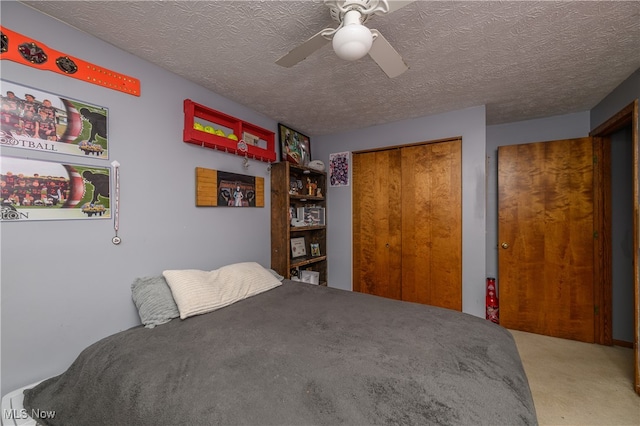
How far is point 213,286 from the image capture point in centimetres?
183

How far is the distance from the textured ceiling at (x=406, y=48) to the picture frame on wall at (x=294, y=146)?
0.53 m

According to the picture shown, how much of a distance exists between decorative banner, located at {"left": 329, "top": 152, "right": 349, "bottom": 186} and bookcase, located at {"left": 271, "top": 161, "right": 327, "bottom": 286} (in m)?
0.13

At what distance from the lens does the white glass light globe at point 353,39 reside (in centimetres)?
107

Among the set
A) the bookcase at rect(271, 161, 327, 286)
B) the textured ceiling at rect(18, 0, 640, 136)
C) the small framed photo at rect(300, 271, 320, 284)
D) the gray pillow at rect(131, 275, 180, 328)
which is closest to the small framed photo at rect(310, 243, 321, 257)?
the bookcase at rect(271, 161, 327, 286)

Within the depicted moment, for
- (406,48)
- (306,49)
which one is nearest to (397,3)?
(306,49)

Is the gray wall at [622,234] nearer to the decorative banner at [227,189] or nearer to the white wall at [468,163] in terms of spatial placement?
the white wall at [468,163]

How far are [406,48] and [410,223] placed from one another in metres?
1.86

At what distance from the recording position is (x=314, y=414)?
851 millimetres

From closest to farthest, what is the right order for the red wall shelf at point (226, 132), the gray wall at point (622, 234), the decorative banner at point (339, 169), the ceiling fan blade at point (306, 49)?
the ceiling fan blade at point (306, 49)
the red wall shelf at point (226, 132)
the gray wall at point (622, 234)
the decorative banner at point (339, 169)

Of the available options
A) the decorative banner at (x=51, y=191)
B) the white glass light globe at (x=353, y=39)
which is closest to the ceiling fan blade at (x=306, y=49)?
the white glass light globe at (x=353, y=39)

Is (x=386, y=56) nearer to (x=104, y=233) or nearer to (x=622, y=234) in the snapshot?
(x=104, y=233)

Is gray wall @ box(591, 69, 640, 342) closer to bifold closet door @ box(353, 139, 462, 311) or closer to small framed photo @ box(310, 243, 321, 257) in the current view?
bifold closet door @ box(353, 139, 462, 311)

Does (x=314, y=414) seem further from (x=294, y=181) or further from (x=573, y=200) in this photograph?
(x=573, y=200)

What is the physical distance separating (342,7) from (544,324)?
12.2 feet
